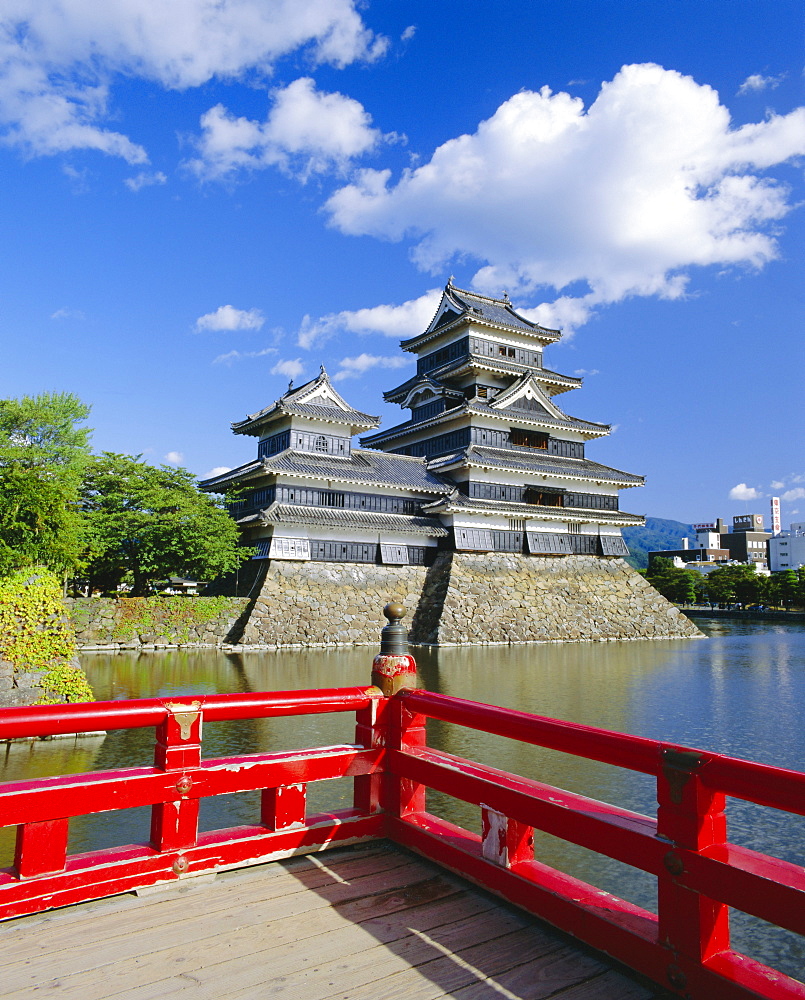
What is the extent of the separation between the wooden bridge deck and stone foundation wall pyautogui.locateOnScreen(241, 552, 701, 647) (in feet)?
72.3

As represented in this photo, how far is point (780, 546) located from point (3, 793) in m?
108

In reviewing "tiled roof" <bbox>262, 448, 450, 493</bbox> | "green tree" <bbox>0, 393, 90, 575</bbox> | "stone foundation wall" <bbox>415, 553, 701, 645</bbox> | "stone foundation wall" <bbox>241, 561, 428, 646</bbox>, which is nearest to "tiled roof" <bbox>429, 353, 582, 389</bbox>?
"tiled roof" <bbox>262, 448, 450, 493</bbox>

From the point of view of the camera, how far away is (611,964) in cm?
280

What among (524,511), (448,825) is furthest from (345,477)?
(448,825)

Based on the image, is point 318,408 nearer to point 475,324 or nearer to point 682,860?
point 475,324

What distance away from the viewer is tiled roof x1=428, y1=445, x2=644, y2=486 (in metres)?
32.0

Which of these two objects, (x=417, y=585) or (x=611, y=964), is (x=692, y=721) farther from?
(x=417, y=585)

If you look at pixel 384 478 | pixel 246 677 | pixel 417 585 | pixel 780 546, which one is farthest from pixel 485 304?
pixel 780 546

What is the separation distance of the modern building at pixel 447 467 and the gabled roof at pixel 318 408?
0.06m

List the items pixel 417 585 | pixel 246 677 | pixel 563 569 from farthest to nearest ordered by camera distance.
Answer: pixel 563 569, pixel 417 585, pixel 246 677

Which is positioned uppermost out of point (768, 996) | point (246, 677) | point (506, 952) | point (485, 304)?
point (485, 304)

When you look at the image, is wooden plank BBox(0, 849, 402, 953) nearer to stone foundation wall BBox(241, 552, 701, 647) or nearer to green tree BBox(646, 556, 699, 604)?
stone foundation wall BBox(241, 552, 701, 647)

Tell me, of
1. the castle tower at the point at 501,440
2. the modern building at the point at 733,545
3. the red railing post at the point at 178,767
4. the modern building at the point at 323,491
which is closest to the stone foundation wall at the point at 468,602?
the modern building at the point at 323,491

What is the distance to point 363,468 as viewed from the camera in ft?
101
